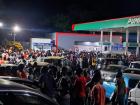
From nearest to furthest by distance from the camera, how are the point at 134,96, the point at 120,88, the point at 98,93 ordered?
the point at 98,93 < the point at 120,88 < the point at 134,96

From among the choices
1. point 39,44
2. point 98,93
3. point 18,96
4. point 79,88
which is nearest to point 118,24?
point 39,44

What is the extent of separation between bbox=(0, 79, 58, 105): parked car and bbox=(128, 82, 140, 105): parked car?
→ 27.9 feet

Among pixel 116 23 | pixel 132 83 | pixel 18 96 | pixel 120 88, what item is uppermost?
pixel 116 23

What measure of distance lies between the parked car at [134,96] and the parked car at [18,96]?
27.9ft

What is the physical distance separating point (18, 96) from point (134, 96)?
901 cm

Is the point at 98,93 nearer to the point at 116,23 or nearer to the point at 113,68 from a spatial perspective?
the point at 113,68

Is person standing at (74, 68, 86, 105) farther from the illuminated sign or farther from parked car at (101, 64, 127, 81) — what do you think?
the illuminated sign

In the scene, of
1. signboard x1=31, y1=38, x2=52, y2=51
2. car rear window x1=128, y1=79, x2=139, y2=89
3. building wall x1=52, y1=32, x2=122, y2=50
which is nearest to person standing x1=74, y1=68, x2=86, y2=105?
car rear window x1=128, y1=79, x2=139, y2=89

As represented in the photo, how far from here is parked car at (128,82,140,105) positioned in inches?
494

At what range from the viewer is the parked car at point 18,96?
13.1 ft

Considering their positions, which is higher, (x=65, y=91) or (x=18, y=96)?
(x=18, y=96)

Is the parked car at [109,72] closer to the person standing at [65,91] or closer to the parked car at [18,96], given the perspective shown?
the person standing at [65,91]

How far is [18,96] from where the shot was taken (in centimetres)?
420

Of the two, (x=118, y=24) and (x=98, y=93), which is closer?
(x=98, y=93)
